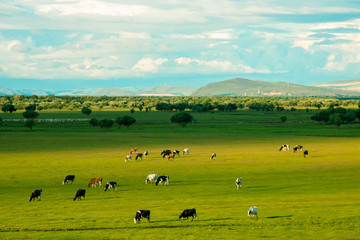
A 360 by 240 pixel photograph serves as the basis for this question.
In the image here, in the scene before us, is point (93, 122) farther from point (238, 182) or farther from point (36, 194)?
point (36, 194)

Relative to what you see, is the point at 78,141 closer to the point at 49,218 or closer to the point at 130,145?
the point at 130,145

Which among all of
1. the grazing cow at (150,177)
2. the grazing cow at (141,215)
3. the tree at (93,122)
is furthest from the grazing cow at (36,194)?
the tree at (93,122)

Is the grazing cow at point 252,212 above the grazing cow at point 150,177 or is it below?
above

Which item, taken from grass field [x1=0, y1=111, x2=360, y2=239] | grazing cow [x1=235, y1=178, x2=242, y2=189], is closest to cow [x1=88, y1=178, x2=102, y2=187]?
grass field [x1=0, y1=111, x2=360, y2=239]

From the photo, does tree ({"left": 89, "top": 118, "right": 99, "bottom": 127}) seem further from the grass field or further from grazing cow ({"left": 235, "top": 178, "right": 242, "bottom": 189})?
grazing cow ({"left": 235, "top": 178, "right": 242, "bottom": 189})

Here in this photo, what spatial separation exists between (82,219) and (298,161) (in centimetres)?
3887

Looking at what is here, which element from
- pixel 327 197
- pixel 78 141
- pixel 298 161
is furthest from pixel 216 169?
pixel 78 141

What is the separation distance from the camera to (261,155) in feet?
219

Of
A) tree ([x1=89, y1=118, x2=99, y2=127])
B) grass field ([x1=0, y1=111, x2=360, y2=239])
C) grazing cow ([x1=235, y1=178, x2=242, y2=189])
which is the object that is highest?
tree ([x1=89, y1=118, x2=99, y2=127])

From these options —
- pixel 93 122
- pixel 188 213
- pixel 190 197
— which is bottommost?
pixel 190 197

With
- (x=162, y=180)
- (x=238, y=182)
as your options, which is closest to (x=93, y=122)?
(x=162, y=180)

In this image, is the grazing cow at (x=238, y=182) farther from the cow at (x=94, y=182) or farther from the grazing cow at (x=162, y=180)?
the cow at (x=94, y=182)

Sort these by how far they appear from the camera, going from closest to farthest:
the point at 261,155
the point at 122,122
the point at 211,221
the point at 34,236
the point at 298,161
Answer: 1. the point at 34,236
2. the point at 211,221
3. the point at 298,161
4. the point at 261,155
5. the point at 122,122

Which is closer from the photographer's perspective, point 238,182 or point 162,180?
point 238,182
